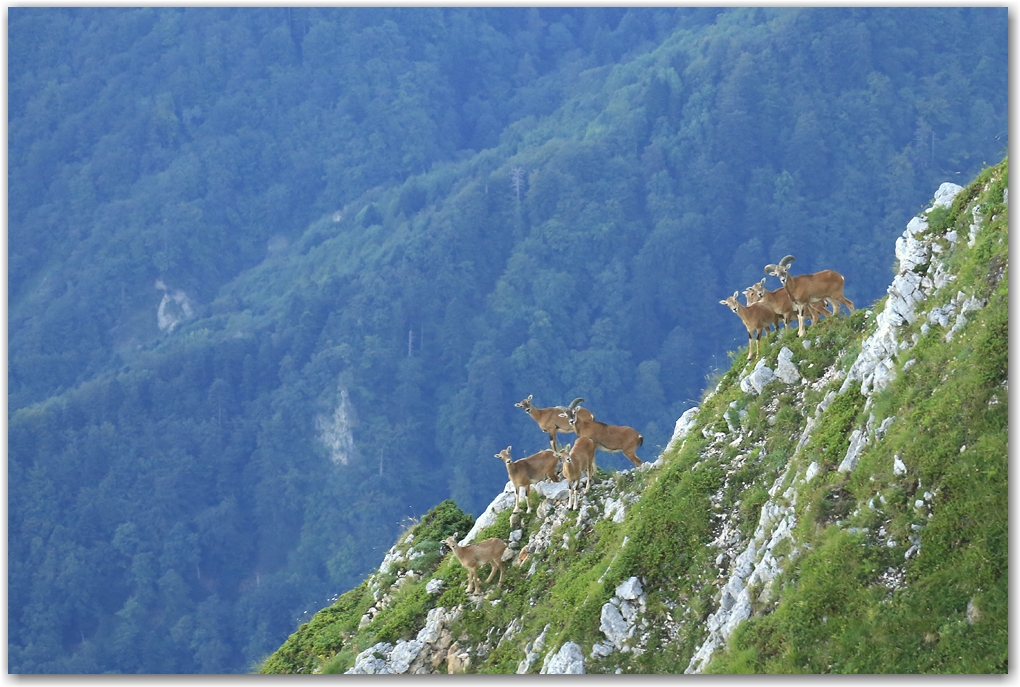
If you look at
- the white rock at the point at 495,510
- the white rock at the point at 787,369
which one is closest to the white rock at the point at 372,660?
the white rock at the point at 495,510

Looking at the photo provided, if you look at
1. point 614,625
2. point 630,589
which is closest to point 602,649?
point 614,625

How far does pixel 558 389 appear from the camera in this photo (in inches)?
6668

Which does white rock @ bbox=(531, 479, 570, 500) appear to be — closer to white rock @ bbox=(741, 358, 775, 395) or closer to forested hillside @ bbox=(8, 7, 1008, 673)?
white rock @ bbox=(741, 358, 775, 395)

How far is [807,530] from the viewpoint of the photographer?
1389 cm

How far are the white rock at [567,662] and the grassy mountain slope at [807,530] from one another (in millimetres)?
26

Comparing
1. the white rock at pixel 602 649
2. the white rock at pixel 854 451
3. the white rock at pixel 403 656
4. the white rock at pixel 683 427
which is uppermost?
the white rock at pixel 683 427

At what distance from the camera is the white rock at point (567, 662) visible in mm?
14836

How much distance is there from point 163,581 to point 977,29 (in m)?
139

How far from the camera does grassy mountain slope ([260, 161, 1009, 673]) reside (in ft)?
41.5

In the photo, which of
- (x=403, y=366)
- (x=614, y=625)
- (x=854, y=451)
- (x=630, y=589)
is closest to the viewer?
(x=854, y=451)

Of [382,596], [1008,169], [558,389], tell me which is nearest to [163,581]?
[558,389]

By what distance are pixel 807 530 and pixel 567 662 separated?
3483 mm

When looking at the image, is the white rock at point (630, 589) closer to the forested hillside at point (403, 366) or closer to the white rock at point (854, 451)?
the white rock at point (854, 451)

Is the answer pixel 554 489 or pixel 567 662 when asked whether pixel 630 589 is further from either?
pixel 554 489
